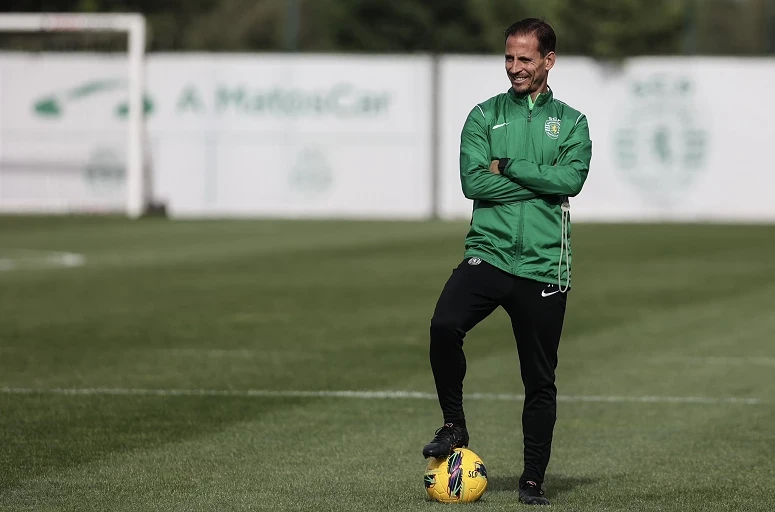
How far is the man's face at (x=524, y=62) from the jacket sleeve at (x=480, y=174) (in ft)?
0.78

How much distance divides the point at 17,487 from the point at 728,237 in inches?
938

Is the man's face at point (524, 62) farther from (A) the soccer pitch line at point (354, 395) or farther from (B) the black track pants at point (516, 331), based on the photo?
(A) the soccer pitch line at point (354, 395)

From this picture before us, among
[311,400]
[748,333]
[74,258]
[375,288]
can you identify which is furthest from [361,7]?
[311,400]

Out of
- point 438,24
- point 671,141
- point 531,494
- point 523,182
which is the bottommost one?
point 671,141

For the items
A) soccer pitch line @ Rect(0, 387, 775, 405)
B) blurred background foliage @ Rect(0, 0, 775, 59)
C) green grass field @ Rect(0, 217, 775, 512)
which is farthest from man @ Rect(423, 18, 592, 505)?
blurred background foliage @ Rect(0, 0, 775, 59)

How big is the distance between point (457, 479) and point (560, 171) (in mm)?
1424

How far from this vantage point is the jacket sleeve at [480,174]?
6.79 metres

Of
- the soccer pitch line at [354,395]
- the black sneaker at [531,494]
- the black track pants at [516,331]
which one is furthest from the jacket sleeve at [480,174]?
the soccer pitch line at [354,395]

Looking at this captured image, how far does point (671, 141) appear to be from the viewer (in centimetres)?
3584

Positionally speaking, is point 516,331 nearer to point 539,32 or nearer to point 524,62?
point 524,62

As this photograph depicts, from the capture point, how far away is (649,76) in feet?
120

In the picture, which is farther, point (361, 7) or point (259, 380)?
point (361, 7)

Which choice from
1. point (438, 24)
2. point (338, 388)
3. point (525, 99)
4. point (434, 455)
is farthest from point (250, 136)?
point (434, 455)

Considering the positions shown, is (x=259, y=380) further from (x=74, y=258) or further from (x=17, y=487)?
(x=74, y=258)
